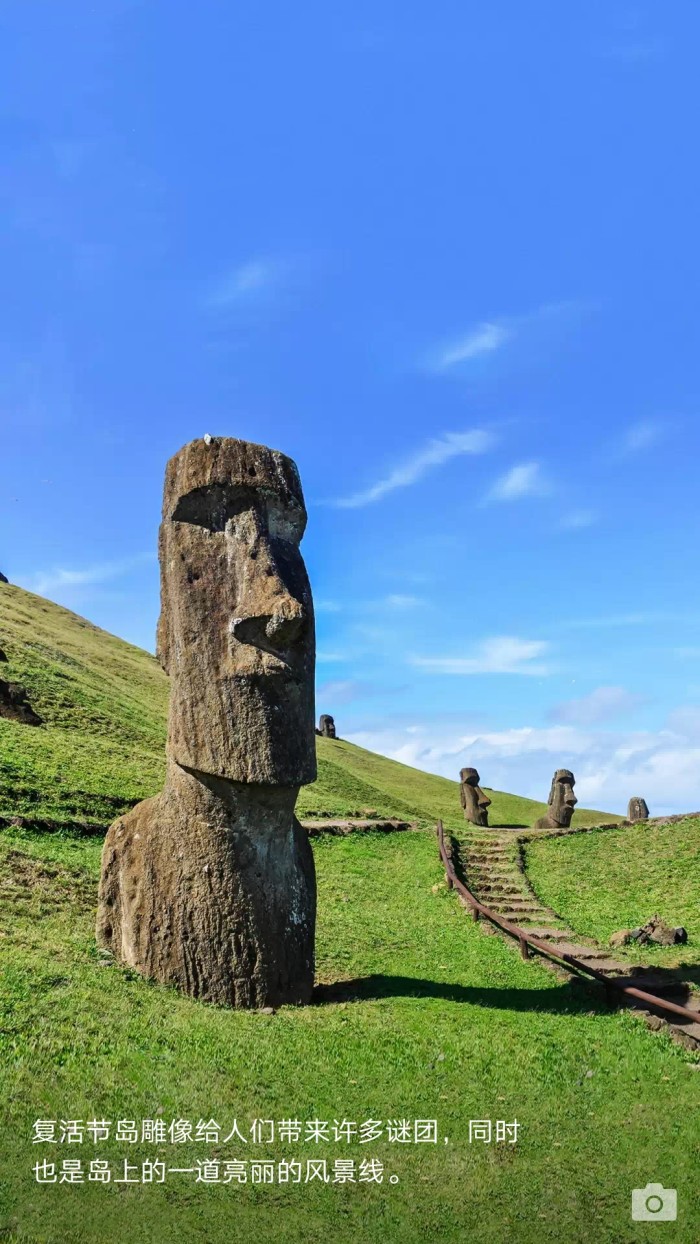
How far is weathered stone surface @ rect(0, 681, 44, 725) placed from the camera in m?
30.4

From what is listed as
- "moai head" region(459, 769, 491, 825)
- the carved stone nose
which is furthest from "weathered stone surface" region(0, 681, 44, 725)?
the carved stone nose

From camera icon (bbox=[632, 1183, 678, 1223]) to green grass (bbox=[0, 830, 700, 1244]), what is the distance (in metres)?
0.08

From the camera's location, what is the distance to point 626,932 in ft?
55.7

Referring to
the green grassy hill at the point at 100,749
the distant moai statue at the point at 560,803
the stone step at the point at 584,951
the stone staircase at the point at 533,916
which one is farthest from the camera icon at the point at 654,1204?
the distant moai statue at the point at 560,803

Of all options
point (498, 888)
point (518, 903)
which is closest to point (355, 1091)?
point (518, 903)

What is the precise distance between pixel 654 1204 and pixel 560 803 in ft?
88.8

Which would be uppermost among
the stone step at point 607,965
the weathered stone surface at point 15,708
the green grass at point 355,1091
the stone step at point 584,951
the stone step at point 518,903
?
the weathered stone surface at point 15,708

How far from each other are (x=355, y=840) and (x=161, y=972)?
1551 centimetres

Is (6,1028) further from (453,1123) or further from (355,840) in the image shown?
(355,840)

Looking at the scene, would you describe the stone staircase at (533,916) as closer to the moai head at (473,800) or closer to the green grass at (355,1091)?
the green grass at (355,1091)

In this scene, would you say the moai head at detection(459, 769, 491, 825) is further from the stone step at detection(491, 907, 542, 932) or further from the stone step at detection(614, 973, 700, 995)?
the stone step at detection(614, 973, 700, 995)

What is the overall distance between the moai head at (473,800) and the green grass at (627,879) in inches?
313

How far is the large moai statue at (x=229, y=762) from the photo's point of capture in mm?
9891

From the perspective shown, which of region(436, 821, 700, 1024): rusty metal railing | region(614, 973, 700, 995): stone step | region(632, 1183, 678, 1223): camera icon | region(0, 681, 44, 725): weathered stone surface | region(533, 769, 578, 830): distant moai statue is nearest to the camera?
region(632, 1183, 678, 1223): camera icon
